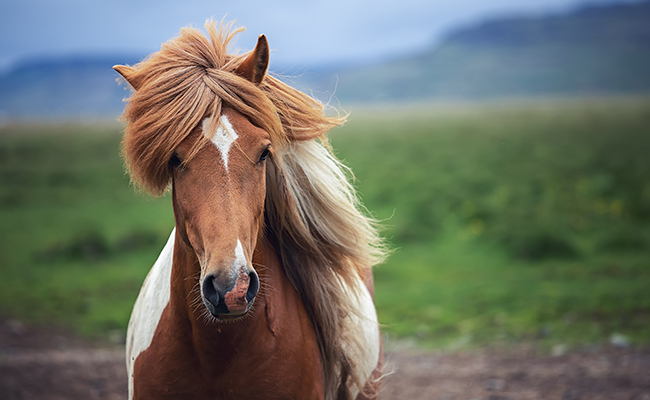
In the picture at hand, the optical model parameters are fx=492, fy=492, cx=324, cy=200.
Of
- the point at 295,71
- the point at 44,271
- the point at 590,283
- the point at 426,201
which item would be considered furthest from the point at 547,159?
the point at 295,71

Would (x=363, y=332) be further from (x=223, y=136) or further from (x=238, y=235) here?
(x=223, y=136)

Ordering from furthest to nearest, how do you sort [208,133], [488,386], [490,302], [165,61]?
[490,302] → [488,386] → [165,61] → [208,133]

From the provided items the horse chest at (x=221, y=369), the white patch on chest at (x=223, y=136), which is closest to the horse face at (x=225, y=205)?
the white patch on chest at (x=223, y=136)

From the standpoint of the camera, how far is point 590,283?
26.0ft

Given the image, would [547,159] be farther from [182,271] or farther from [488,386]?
[182,271]

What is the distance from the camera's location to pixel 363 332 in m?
2.82

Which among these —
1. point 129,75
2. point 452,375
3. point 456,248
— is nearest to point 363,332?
point 129,75

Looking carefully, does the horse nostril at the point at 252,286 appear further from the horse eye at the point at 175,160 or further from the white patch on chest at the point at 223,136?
the horse eye at the point at 175,160

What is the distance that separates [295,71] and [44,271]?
9.19 metres

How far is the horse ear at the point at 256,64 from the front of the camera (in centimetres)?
201

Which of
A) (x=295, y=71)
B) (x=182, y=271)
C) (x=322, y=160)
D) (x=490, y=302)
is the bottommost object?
(x=490, y=302)

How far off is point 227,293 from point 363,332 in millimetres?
1381

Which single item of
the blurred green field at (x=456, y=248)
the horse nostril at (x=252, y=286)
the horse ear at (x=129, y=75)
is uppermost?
the horse ear at (x=129, y=75)

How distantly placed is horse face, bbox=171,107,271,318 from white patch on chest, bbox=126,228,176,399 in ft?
1.48
